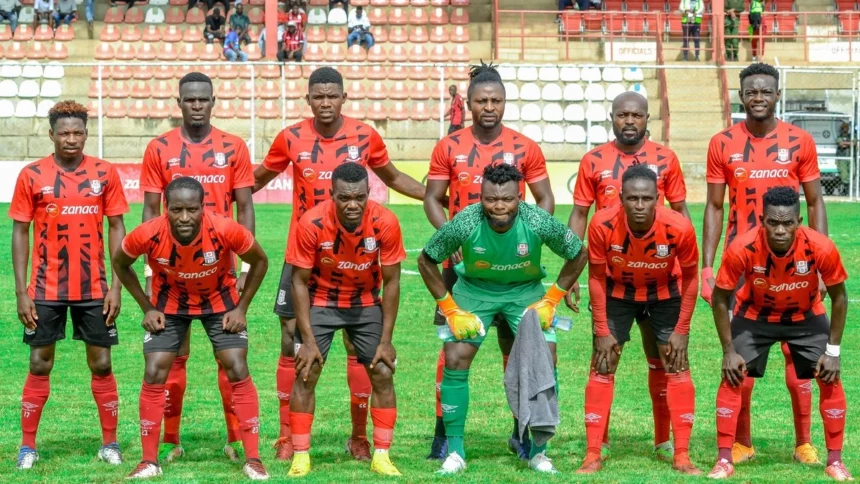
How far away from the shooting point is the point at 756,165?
8758mm

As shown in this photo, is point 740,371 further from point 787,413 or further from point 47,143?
point 47,143

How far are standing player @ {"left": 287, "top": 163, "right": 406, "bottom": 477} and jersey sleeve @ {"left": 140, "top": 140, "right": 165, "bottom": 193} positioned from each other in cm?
114

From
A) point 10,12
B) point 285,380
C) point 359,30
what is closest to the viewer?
point 285,380

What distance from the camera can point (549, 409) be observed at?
7.98 meters

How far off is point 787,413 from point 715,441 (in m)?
1.13

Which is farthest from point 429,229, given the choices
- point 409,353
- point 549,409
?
point 549,409

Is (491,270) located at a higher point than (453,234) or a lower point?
lower

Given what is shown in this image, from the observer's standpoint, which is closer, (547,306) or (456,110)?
(547,306)

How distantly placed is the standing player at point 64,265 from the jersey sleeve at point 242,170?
0.88m

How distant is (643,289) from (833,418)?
1450 millimetres

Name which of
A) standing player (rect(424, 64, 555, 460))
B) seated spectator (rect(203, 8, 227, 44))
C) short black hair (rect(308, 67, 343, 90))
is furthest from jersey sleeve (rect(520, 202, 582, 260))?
seated spectator (rect(203, 8, 227, 44))

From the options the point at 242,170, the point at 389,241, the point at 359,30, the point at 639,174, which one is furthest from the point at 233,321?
the point at 359,30

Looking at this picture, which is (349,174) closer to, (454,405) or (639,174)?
(454,405)

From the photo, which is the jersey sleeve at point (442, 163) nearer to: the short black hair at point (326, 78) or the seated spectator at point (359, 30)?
the short black hair at point (326, 78)
